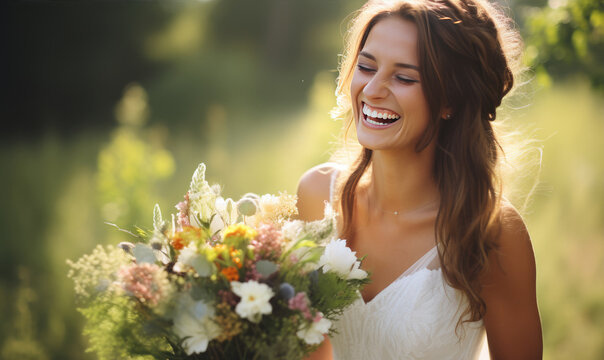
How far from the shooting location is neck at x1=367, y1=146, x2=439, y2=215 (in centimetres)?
231

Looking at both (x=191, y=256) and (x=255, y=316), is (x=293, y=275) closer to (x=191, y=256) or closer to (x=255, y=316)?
(x=255, y=316)

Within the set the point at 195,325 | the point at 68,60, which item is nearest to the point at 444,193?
the point at 195,325

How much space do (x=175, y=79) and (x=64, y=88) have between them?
1.66m

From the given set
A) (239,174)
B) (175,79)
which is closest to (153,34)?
(175,79)

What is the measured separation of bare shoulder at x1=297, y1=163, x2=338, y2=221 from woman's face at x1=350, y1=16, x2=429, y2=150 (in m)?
0.50

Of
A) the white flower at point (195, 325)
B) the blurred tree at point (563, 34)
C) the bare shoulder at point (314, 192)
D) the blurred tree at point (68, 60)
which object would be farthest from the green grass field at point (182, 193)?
the white flower at point (195, 325)

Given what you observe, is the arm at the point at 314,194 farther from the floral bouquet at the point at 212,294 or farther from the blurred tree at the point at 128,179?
the blurred tree at the point at 128,179

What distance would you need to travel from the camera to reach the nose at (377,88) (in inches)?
80.4

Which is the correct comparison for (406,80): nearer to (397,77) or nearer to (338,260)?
(397,77)

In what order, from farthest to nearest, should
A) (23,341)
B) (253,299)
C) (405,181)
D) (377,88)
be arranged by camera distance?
(23,341)
(405,181)
(377,88)
(253,299)

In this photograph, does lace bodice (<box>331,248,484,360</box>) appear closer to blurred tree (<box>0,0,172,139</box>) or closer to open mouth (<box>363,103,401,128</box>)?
open mouth (<box>363,103,401,128</box>)

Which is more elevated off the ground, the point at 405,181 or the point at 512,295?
the point at 405,181

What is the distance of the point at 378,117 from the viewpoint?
210cm

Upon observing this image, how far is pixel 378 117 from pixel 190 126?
6.81 m
